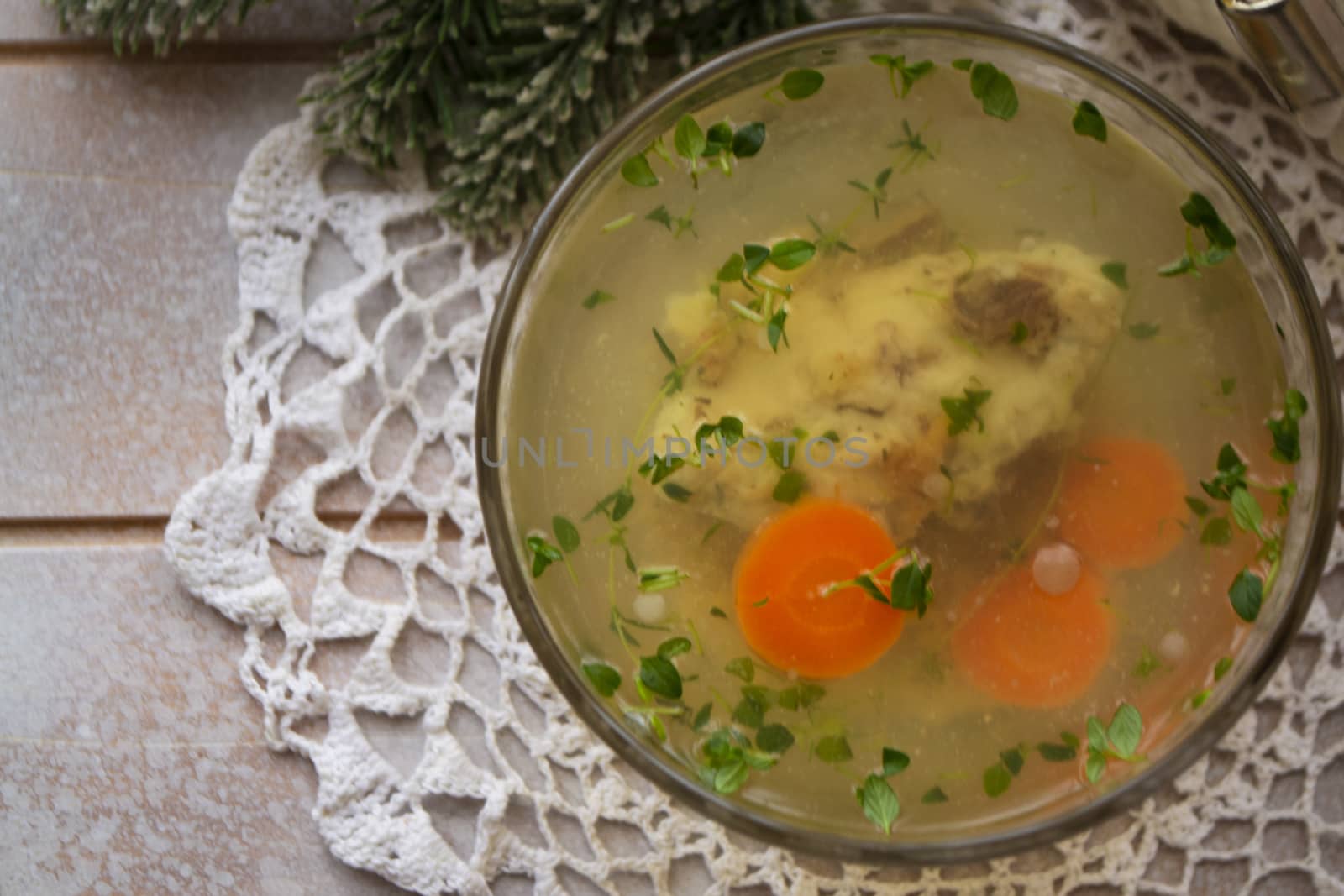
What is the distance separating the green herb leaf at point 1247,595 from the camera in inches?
32.2

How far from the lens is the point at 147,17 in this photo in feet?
3.33

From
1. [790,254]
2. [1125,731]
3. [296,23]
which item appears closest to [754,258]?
[790,254]

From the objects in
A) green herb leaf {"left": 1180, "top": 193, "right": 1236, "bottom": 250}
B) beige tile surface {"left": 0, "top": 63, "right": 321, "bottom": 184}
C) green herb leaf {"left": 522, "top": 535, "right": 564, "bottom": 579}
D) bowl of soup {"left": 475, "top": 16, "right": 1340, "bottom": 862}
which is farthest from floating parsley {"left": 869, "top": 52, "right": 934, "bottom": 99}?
beige tile surface {"left": 0, "top": 63, "right": 321, "bottom": 184}

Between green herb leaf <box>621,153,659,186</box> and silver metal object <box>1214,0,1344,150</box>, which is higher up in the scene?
silver metal object <box>1214,0,1344,150</box>

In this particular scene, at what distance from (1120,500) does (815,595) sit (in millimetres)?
235

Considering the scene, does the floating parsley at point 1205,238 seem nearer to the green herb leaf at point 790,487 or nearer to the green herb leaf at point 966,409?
the green herb leaf at point 966,409

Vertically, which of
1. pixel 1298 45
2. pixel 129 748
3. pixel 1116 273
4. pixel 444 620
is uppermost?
pixel 1298 45

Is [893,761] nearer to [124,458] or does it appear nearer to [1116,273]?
[1116,273]

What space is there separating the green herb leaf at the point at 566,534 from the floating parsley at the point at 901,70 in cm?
41

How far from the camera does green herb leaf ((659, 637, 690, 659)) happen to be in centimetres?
83

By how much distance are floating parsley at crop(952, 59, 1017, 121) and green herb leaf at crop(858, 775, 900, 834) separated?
507 millimetres

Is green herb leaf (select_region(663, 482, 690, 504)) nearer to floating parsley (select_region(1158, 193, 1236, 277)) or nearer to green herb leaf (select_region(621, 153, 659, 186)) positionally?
green herb leaf (select_region(621, 153, 659, 186))

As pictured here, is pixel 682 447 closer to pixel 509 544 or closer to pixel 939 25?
pixel 509 544

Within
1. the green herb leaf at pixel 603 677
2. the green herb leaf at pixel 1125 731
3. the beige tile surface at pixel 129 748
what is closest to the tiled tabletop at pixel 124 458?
the beige tile surface at pixel 129 748
